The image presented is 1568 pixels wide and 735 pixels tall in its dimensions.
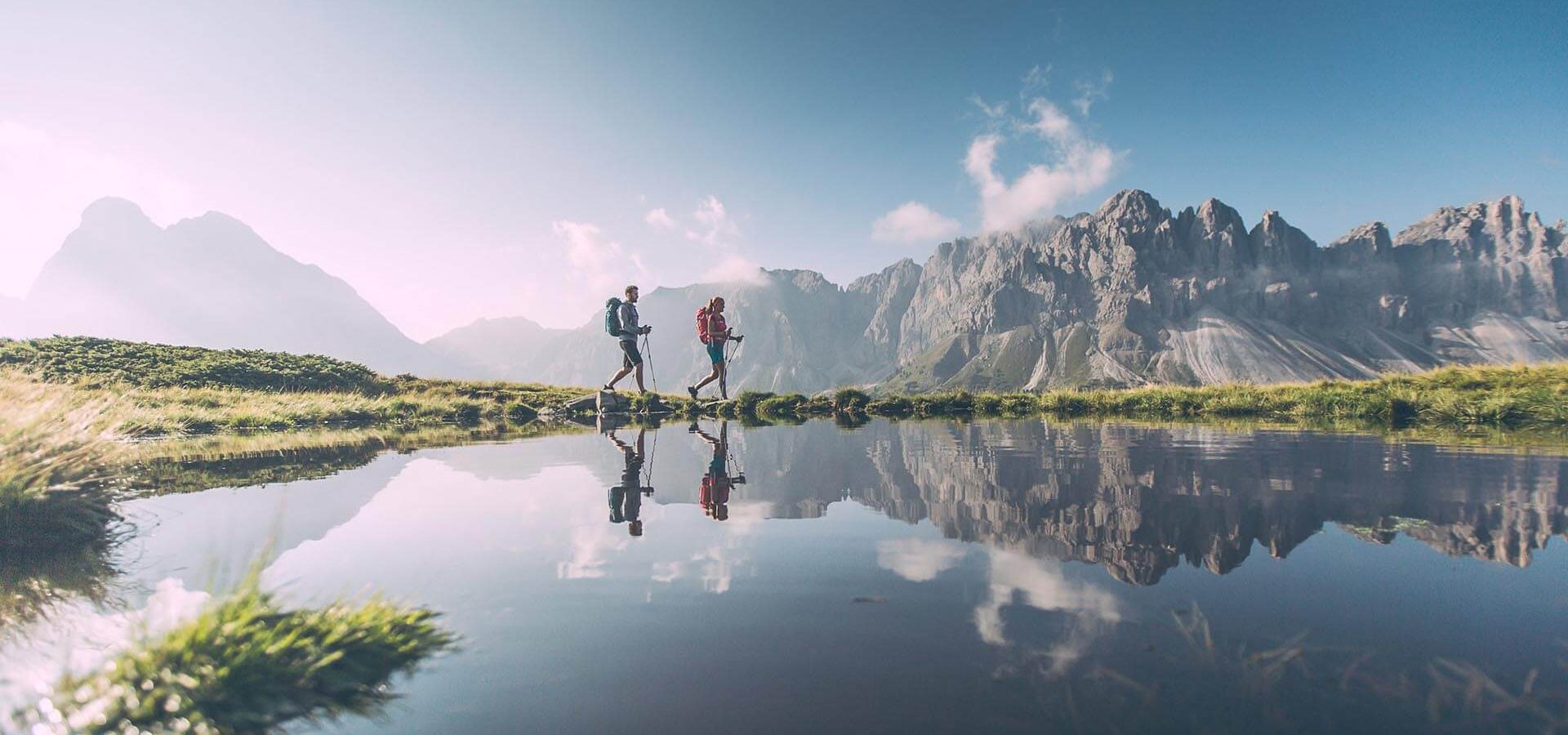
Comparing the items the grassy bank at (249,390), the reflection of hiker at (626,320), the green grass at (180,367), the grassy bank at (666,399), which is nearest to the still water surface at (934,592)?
the grassy bank at (666,399)

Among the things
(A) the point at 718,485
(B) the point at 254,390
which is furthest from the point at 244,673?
(B) the point at 254,390

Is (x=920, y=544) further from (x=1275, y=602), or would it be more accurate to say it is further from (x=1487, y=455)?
(x=1487, y=455)

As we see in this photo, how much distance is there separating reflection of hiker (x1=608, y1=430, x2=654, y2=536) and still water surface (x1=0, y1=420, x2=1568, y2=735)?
0.24ft

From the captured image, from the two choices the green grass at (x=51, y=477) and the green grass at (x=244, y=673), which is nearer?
the green grass at (x=244, y=673)

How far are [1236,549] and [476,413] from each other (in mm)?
25897

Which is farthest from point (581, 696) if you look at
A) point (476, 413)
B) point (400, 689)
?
point (476, 413)

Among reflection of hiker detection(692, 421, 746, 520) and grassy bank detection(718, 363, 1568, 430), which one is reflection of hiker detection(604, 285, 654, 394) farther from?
reflection of hiker detection(692, 421, 746, 520)

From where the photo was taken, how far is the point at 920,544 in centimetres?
503

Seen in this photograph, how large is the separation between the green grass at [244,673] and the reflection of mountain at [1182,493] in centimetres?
405

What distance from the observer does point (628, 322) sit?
21656 mm

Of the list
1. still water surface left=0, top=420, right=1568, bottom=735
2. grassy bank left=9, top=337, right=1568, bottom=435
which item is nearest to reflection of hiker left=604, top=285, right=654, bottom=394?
grassy bank left=9, top=337, right=1568, bottom=435

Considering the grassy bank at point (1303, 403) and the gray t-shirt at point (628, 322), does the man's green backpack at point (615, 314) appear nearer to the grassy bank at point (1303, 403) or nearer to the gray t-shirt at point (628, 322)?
the gray t-shirt at point (628, 322)

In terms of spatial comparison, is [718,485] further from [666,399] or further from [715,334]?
[666,399]

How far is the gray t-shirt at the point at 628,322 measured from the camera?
21.2m
